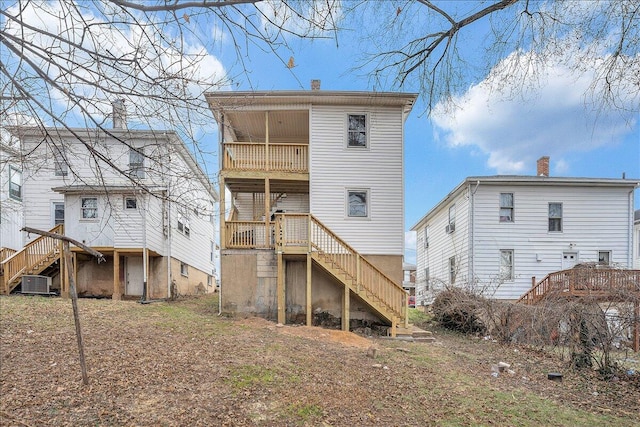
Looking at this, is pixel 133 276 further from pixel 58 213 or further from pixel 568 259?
pixel 568 259

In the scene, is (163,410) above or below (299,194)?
below

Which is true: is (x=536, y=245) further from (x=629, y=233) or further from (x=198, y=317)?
(x=198, y=317)

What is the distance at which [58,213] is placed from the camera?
15859 millimetres

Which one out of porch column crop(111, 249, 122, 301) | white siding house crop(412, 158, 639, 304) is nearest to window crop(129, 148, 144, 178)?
porch column crop(111, 249, 122, 301)

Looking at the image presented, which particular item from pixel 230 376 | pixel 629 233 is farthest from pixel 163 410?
pixel 629 233

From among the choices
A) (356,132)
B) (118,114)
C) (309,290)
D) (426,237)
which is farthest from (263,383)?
(426,237)

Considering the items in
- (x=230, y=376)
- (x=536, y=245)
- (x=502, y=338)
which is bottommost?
(x=502, y=338)

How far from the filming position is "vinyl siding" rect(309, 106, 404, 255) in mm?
12586

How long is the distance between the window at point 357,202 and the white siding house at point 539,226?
18.7 feet

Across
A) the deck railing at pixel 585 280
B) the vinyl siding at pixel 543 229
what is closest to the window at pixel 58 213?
the vinyl siding at pixel 543 229

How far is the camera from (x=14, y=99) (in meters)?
3.01

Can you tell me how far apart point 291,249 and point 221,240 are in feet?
7.69

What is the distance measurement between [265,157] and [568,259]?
13.6 metres

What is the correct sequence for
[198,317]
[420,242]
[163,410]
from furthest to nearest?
1. [420,242]
2. [198,317]
3. [163,410]
